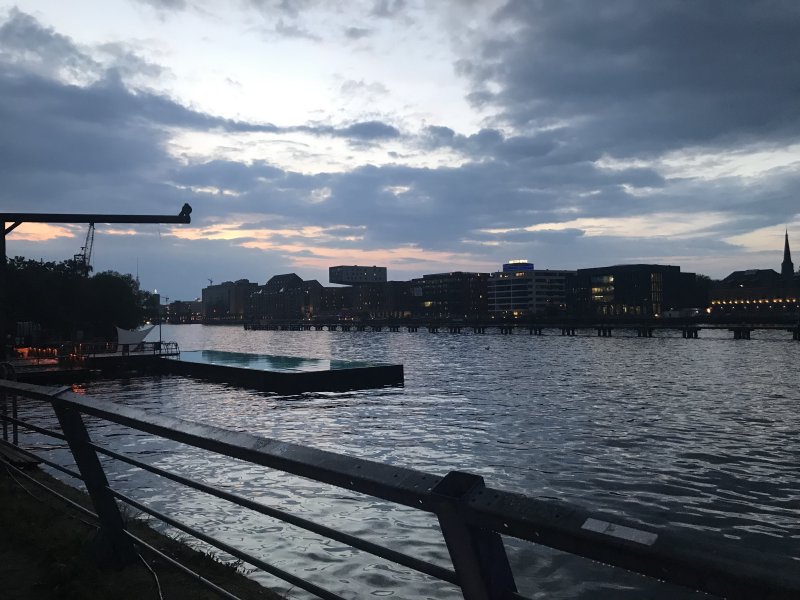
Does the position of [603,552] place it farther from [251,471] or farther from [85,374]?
[85,374]

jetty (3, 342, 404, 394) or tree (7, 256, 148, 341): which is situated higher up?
tree (7, 256, 148, 341)

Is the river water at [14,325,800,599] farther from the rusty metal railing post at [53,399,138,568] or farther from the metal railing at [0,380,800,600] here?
the rusty metal railing post at [53,399,138,568]

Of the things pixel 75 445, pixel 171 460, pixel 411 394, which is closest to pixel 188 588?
pixel 75 445

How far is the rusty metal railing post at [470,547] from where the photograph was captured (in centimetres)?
266

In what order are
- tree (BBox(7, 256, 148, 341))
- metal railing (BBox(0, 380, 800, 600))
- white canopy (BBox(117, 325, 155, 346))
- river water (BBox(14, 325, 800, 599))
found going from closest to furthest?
1. metal railing (BBox(0, 380, 800, 600))
2. river water (BBox(14, 325, 800, 599))
3. white canopy (BBox(117, 325, 155, 346))
4. tree (BBox(7, 256, 148, 341))

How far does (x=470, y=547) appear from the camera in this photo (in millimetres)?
2676

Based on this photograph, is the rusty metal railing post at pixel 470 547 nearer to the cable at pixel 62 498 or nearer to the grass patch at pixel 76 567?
the cable at pixel 62 498

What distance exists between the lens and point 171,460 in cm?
2503

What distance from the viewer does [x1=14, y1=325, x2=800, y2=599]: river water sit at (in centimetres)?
1479

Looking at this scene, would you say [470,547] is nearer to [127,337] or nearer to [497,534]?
[497,534]

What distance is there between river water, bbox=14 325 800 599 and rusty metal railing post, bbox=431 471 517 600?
519cm

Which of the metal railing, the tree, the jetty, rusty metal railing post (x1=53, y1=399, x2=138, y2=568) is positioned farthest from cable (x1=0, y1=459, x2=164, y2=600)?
the tree

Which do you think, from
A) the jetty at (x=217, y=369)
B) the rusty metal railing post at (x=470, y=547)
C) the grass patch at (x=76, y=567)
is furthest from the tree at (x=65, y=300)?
the rusty metal railing post at (x=470, y=547)

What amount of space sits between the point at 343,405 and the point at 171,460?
62.3 ft
